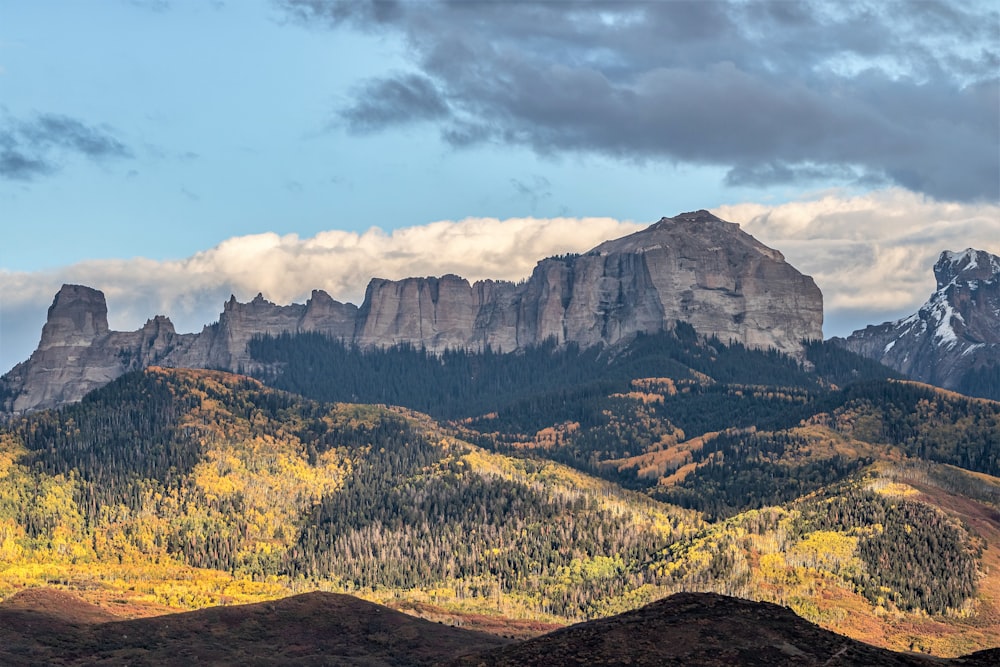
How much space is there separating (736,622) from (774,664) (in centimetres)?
1480

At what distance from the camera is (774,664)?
174 metres

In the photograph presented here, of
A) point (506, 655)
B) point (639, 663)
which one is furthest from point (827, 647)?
point (506, 655)

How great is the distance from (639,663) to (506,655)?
54.3 feet

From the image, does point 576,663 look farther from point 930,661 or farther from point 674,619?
point 930,661

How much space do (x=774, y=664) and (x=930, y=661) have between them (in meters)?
19.3

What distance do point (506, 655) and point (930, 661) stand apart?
49817 mm

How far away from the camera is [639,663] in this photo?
175750mm

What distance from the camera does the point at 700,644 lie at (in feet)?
597

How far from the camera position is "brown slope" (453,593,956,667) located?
176375 mm

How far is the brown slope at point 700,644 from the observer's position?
176375 mm

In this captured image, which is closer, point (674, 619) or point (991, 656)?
point (991, 656)

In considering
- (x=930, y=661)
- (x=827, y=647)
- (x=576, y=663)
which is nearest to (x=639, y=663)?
(x=576, y=663)

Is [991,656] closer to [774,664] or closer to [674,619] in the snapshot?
[774,664]

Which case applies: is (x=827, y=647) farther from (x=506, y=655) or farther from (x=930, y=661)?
(x=506, y=655)
